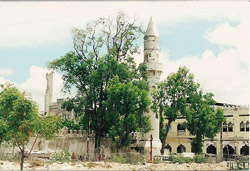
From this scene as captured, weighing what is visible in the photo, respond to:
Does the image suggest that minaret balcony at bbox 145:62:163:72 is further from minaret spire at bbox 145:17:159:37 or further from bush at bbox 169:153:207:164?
bush at bbox 169:153:207:164

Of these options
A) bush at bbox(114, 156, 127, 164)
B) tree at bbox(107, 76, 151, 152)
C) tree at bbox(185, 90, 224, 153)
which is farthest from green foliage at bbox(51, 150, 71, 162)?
tree at bbox(185, 90, 224, 153)

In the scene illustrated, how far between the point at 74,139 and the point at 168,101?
38.0 feet

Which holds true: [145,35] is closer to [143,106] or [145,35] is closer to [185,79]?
[185,79]

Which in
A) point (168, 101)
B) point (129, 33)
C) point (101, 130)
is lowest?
point (101, 130)

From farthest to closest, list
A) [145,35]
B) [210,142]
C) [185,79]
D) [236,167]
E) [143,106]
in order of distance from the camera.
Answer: [210,142] → [145,35] → [185,79] → [143,106] → [236,167]

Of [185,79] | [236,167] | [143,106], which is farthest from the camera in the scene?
[185,79]

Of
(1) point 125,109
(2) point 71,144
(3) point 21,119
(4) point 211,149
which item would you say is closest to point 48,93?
(2) point 71,144

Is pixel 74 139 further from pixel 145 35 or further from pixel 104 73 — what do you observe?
pixel 145 35

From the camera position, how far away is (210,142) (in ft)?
149

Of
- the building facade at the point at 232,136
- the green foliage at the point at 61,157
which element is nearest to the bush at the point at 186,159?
the building facade at the point at 232,136

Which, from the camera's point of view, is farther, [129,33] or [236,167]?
[129,33]

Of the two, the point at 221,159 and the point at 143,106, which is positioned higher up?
the point at 143,106

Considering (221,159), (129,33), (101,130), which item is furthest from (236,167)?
(129,33)

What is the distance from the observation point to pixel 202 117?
129 ft
